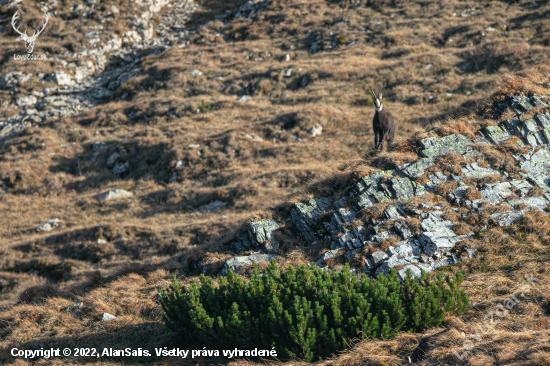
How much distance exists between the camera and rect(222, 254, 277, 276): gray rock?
11133 mm

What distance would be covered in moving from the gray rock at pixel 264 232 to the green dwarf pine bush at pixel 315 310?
12.7 feet

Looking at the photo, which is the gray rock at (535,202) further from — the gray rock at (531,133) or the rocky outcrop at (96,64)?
the rocky outcrop at (96,64)

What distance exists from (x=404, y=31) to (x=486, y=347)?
35.7 m

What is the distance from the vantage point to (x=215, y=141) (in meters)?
25.8

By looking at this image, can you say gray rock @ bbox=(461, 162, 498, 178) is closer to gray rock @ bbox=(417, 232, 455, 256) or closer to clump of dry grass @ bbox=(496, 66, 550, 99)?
gray rock @ bbox=(417, 232, 455, 256)

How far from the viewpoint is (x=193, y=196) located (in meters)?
21.5

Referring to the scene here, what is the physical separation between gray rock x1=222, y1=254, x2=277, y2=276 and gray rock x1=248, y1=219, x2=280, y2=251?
0.44 m

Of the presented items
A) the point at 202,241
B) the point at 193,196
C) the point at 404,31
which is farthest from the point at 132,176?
the point at 404,31

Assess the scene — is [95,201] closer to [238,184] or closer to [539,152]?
[238,184]

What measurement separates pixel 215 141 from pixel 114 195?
684 cm

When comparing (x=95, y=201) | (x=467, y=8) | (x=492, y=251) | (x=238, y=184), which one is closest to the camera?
(x=492, y=251)

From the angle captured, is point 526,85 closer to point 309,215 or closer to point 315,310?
point 309,215

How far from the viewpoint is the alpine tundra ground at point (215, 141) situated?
9.26m

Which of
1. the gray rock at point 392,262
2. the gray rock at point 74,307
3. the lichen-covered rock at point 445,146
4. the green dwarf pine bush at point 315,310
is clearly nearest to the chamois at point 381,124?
the lichen-covered rock at point 445,146
